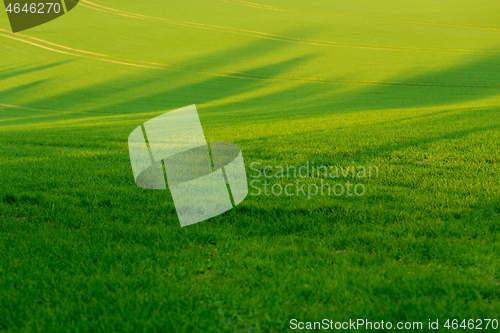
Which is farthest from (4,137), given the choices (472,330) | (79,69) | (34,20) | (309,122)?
(34,20)

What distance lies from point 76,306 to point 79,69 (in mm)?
41730

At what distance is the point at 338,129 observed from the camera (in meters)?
12.3

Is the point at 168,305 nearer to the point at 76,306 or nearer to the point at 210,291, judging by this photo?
the point at 210,291
